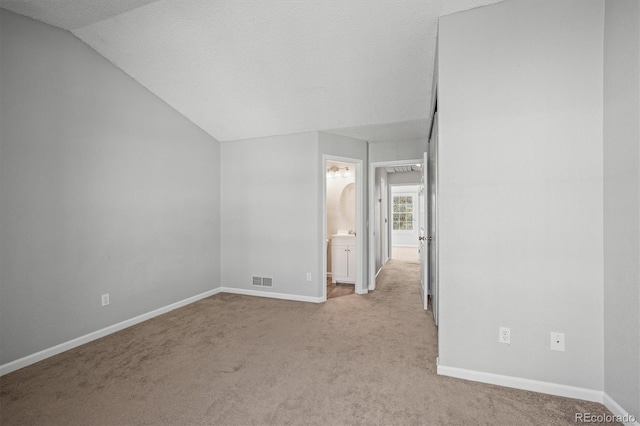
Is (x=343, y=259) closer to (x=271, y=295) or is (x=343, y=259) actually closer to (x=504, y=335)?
(x=271, y=295)

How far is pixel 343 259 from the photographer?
5.34 metres

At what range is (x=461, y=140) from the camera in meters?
2.27

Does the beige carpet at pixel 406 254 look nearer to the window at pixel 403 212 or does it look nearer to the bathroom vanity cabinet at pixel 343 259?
the window at pixel 403 212

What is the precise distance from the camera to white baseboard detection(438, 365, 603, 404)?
77.2 inches

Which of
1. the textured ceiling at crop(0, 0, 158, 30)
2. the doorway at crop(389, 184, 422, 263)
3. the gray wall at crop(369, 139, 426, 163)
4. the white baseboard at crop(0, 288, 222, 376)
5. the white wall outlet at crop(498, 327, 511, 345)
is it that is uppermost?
the textured ceiling at crop(0, 0, 158, 30)

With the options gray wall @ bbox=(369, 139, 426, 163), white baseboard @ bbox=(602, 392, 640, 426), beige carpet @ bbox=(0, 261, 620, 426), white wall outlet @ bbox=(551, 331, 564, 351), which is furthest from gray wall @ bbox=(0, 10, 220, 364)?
white baseboard @ bbox=(602, 392, 640, 426)

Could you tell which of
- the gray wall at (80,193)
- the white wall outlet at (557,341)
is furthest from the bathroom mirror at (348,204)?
the white wall outlet at (557,341)

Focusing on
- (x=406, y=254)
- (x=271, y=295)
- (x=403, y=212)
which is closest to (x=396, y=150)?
(x=271, y=295)

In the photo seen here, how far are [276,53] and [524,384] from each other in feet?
11.2

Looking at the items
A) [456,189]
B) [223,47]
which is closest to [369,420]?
[456,189]

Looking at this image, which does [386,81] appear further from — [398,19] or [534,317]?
[534,317]

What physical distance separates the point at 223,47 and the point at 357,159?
8.08 feet

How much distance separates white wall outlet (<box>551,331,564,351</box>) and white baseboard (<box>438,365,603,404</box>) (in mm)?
241

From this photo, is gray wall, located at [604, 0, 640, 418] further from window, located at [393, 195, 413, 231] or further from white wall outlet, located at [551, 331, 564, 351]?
window, located at [393, 195, 413, 231]
